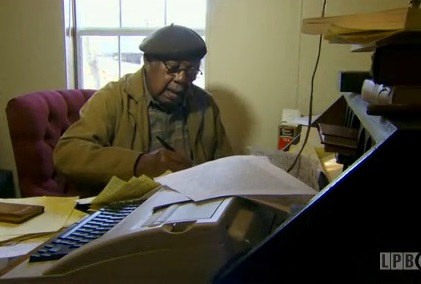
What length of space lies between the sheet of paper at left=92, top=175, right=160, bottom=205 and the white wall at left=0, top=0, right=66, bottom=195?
162 cm

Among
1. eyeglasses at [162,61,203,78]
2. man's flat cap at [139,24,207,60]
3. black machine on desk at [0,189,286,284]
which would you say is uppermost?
man's flat cap at [139,24,207,60]

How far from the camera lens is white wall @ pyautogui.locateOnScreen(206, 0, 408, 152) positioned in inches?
88.1

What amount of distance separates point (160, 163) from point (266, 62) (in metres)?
1.02

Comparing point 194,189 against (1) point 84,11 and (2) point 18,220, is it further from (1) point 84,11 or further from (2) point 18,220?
(1) point 84,11

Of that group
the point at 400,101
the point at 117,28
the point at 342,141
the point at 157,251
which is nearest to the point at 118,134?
the point at 117,28

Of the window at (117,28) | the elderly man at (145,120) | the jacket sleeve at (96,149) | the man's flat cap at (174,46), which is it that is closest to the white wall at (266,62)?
the window at (117,28)

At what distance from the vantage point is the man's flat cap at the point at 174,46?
5.69 ft

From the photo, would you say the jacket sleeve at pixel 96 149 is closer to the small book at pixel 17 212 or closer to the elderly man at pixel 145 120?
Result: the elderly man at pixel 145 120

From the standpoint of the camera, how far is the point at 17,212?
1.05 m

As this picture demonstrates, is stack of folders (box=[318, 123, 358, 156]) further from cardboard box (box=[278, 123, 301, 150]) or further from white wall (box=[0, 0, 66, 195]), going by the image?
white wall (box=[0, 0, 66, 195])

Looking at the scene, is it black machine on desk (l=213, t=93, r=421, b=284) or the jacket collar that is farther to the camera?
the jacket collar

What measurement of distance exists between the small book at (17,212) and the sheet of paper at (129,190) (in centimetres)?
14

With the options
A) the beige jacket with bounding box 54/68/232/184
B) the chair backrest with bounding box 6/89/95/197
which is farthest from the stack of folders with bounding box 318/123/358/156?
the chair backrest with bounding box 6/89/95/197

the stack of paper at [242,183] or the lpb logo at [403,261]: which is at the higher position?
the lpb logo at [403,261]
